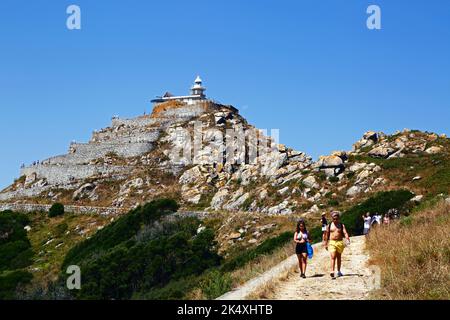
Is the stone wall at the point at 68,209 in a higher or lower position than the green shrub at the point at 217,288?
higher

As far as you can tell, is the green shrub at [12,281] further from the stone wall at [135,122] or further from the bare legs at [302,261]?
the stone wall at [135,122]

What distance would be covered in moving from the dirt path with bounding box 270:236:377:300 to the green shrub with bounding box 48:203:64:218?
47842 millimetres

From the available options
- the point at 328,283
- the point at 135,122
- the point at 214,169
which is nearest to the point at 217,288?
the point at 328,283

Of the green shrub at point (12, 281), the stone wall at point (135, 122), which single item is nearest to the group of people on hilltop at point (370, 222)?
the green shrub at point (12, 281)

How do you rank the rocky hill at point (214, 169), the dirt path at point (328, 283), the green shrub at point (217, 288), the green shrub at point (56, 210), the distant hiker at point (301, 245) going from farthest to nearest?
the green shrub at point (56, 210) < the rocky hill at point (214, 169) < the green shrub at point (217, 288) < the distant hiker at point (301, 245) < the dirt path at point (328, 283)

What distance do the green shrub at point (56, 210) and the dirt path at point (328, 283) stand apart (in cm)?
4784

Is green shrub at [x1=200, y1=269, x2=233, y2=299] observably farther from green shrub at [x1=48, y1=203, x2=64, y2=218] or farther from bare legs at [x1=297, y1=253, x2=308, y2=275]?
green shrub at [x1=48, y1=203, x2=64, y2=218]

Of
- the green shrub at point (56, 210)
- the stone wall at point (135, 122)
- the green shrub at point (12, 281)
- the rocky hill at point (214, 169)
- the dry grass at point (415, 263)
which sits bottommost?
the green shrub at point (12, 281)

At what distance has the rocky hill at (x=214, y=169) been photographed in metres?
44.5

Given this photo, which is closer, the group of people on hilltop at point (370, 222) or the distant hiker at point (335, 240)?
the distant hiker at point (335, 240)

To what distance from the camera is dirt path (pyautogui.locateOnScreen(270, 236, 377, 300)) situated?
1280 cm

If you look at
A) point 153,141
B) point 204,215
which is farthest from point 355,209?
point 153,141

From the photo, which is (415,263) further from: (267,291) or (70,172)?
(70,172)

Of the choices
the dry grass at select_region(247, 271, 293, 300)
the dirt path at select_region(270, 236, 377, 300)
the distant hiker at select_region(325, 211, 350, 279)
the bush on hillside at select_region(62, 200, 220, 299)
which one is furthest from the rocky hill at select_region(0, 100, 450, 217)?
the dry grass at select_region(247, 271, 293, 300)
